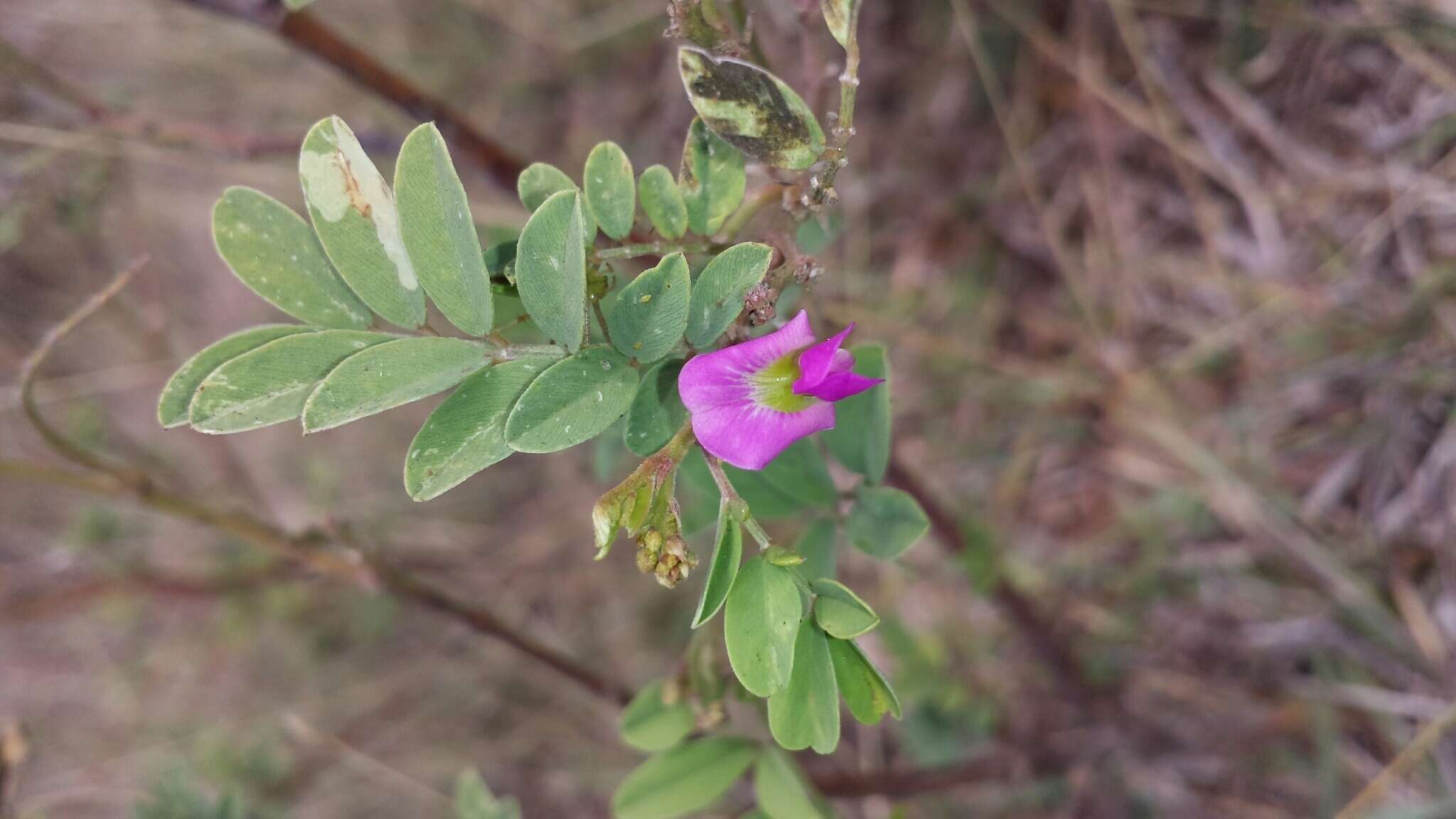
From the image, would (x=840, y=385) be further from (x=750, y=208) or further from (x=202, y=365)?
(x=202, y=365)

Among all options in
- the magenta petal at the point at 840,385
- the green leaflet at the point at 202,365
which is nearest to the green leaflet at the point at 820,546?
the magenta petal at the point at 840,385

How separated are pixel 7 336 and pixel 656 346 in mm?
2834

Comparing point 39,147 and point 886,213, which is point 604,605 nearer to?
point 886,213

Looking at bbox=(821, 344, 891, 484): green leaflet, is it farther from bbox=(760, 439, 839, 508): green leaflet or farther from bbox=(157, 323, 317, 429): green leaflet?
bbox=(157, 323, 317, 429): green leaflet

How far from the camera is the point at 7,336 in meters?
2.69

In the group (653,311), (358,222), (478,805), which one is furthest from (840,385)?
(478,805)

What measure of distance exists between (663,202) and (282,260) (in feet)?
0.94

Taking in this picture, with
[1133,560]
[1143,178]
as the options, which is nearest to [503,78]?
[1143,178]

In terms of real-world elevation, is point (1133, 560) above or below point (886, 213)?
below

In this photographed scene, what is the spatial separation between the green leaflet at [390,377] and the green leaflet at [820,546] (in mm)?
329

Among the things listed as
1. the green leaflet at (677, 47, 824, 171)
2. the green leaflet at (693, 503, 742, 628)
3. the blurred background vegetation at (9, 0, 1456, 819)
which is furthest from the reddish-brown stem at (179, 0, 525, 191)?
the green leaflet at (693, 503, 742, 628)

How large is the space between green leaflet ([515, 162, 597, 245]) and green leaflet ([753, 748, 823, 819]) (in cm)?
50

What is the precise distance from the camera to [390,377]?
0.64 meters

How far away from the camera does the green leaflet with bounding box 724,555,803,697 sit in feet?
2.05
